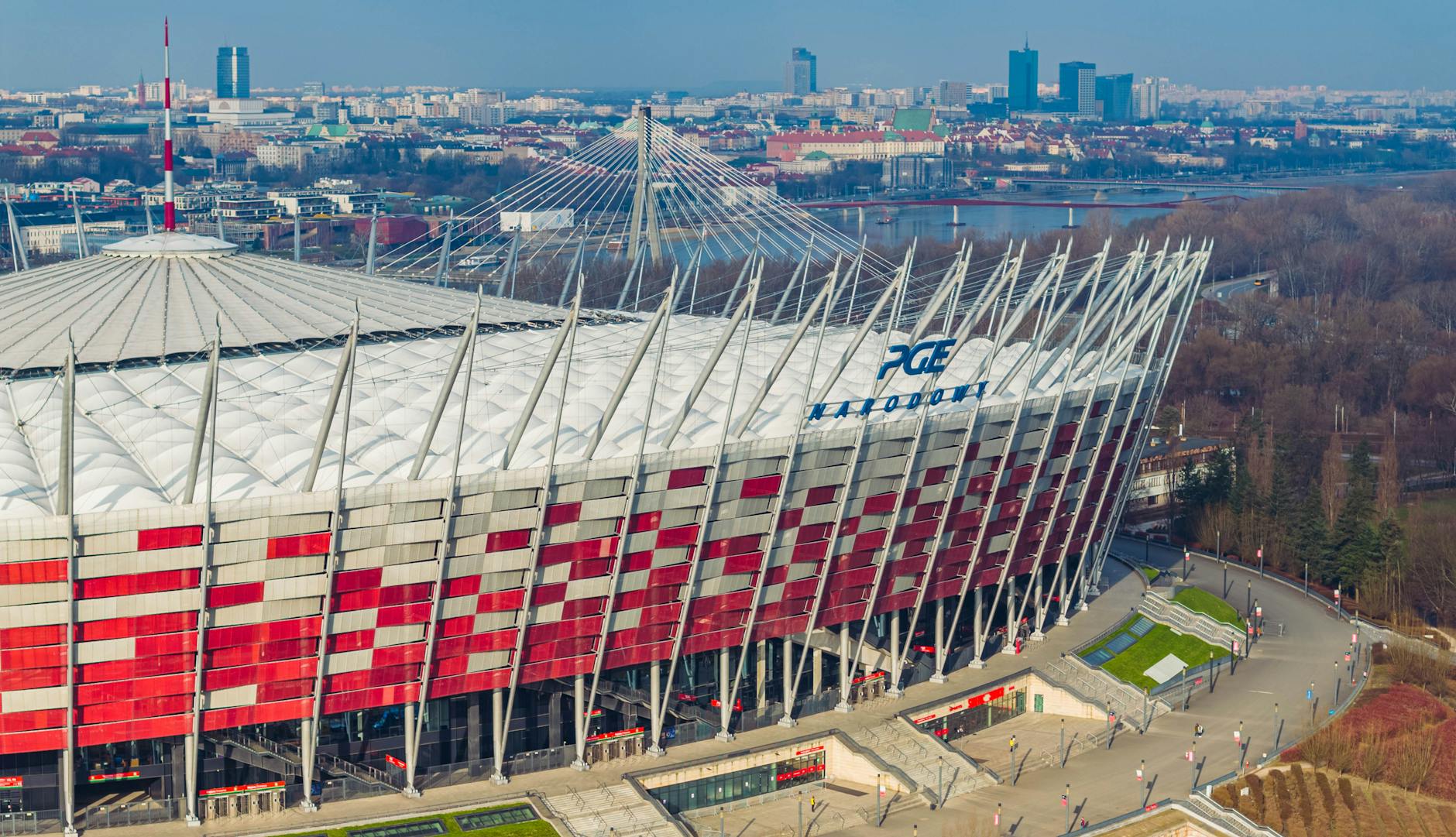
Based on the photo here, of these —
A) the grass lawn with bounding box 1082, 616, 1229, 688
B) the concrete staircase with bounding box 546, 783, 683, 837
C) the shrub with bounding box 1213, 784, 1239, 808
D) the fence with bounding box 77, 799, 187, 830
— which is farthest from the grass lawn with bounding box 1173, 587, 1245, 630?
the fence with bounding box 77, 799, 187, 830

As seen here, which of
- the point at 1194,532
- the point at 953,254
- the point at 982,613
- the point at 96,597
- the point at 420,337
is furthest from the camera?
the point at 953,254

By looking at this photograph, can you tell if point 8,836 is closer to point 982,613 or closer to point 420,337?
point 420,337

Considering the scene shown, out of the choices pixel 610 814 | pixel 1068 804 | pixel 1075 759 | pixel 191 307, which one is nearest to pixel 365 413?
pixel 191 307

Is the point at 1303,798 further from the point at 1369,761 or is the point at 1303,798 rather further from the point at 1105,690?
the point at 1105,690

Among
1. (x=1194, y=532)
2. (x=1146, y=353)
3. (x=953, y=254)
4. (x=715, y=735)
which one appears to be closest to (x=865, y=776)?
(x=715, y=735)

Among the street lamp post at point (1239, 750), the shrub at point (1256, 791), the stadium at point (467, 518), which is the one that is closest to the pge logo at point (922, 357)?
the stadium at point (467, 518)

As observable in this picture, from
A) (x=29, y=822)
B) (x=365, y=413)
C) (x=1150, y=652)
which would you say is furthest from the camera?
(x=1150, y=652)

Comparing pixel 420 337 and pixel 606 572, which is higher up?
pixel 420 337
